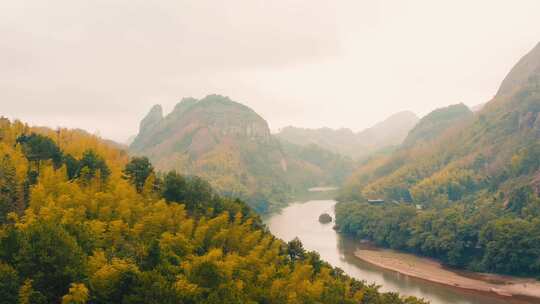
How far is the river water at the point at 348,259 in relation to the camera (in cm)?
6506

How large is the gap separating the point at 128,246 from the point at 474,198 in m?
90.7

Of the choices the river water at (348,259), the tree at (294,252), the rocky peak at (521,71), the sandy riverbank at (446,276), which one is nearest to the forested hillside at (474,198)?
the sandy riverbank at (446,276)

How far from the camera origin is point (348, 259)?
3423 inches

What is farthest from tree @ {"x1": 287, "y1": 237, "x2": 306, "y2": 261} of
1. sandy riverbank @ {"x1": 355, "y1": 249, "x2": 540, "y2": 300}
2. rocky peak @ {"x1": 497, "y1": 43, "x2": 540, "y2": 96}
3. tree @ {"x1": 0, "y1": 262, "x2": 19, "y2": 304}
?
rocky peak @ {"x1": 497, "y1": 43, "x2": 540, "y2": 96}

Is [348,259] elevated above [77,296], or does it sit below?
below

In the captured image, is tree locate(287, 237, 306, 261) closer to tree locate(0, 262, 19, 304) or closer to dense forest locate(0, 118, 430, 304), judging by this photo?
dense forest locate(0, 118, 430, 304)

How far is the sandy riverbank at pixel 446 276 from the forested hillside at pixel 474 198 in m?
2.19

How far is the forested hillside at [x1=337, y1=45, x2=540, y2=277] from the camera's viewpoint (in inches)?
2881

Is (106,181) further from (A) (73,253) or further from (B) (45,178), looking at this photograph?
(A) (73,253)

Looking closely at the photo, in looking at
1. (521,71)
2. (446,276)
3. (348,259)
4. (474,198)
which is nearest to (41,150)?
(348,259)

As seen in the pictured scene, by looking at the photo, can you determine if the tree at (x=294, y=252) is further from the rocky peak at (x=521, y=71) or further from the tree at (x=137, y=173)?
the rocky peak at (x=521, y=71)

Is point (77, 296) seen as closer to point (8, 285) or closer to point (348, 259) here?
point (8, 285)

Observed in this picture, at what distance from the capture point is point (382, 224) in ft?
317

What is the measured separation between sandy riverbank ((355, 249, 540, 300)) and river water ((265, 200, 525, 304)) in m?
1.85
